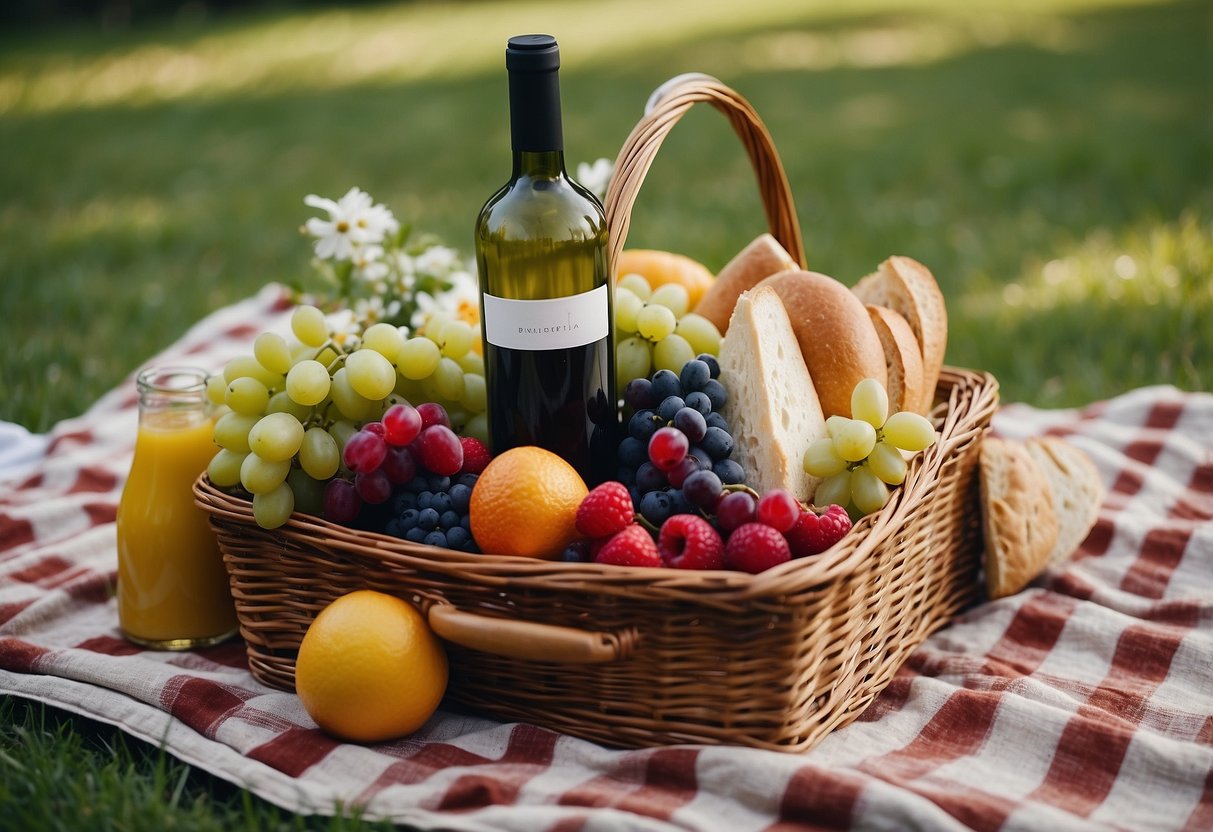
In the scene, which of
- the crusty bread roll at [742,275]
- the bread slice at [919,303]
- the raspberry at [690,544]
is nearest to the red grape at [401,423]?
the raspberry at [690,544]

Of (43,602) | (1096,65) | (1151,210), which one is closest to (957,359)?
(1151,210)

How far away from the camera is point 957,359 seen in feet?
9.91

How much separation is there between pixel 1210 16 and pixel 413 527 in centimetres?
749

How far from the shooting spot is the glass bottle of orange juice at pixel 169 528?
1.81 m

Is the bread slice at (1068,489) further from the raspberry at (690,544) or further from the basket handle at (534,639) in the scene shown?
the basket handle at (534,639)

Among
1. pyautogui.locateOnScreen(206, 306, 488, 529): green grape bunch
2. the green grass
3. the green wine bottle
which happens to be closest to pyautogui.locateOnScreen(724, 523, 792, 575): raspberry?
the green wine bottle

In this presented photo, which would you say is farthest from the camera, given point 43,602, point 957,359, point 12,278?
point 12,278

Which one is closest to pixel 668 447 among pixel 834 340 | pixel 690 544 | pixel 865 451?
pixel 690 544

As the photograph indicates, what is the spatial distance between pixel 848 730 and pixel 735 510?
0.39 m

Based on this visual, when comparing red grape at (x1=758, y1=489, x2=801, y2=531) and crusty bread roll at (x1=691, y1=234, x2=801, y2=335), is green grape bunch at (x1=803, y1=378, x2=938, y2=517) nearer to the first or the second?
red grape at (x1=758, y1=489, x2=801, y2=531)

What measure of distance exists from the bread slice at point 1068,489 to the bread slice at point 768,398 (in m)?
0.60

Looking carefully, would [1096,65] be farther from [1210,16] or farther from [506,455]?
[506,455]

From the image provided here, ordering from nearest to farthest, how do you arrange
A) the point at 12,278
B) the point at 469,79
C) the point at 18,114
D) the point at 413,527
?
the point at 413,527 → the point at 12,278 → the point at 18,114 → the point at 469,79

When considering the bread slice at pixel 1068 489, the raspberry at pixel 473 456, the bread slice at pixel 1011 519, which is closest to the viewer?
the raspberry at pixel 473 456
